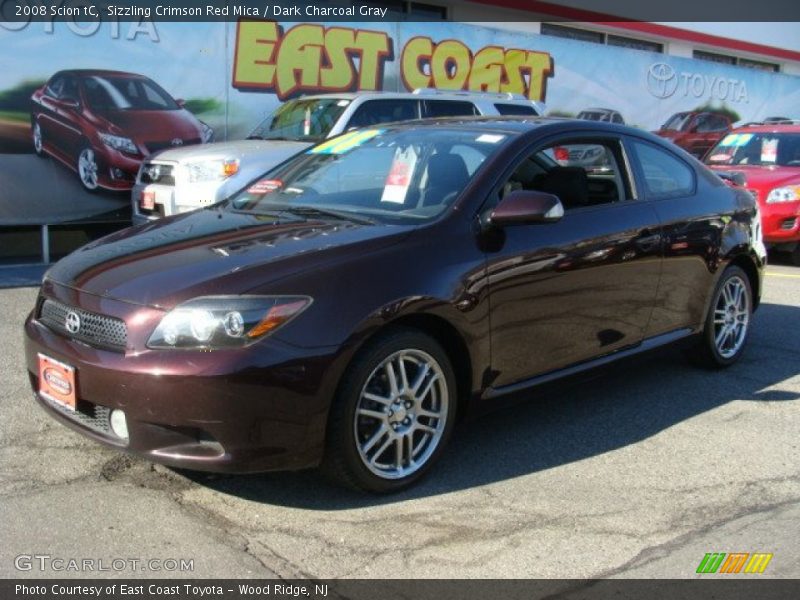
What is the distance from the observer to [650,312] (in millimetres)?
5047

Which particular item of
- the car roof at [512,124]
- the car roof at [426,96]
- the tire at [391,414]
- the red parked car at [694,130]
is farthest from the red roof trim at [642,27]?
the tire at [391,414]

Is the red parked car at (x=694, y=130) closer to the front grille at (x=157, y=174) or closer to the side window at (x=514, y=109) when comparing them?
the side window at (x=514, y=109)

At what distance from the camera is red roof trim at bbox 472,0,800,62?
1789 centimetres

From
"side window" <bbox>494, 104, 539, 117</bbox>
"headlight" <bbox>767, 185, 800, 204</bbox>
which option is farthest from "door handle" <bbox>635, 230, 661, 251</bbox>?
"headlight" <bbox>767, 185, 800, 204</bbox>

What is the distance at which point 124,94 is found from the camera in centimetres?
1073

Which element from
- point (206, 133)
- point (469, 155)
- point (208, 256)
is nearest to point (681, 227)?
point (469, 155)

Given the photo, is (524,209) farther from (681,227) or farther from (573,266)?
(681,227)

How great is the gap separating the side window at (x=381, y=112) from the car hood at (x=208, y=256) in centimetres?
568

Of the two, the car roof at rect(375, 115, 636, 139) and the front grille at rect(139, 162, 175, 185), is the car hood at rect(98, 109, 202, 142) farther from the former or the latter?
the car roof at rect(375, 115, 636, 139)

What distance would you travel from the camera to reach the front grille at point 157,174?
9.27 meters

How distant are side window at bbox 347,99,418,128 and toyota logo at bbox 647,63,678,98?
925 centimetres

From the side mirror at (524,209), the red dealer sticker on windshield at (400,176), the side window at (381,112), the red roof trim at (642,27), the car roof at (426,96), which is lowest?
the side mirror at (524,209)

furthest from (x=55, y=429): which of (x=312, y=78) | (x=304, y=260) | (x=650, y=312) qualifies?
(x=312, y=78)

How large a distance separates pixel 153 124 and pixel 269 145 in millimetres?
2296
